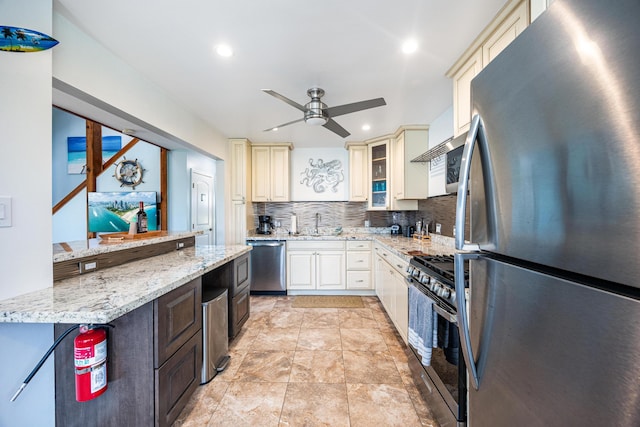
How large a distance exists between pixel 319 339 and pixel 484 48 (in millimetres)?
2754

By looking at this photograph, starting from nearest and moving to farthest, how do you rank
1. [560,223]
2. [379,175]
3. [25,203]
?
[560,223], [25,203], [379,175]

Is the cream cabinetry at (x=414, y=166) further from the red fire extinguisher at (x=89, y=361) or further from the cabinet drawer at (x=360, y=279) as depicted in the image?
A: the red fire extinguisher at (x=89, y=361)

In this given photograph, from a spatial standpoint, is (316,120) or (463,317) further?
(316,120)

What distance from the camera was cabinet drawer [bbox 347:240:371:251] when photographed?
3.91m

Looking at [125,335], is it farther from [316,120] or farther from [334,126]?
[334,126]

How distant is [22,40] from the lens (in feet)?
3.88

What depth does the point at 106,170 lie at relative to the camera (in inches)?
171

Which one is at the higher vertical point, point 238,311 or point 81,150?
point 81,150

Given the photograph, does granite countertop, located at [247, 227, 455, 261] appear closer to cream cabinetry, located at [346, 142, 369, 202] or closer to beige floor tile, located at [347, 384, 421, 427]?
cream cabinetry, located at [346, 142, 369, 202]

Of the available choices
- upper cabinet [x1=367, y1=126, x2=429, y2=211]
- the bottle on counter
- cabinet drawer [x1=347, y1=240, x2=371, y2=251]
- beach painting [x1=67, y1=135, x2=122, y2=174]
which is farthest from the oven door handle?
beach painting [x1=67, y1=135, x2=122, y2=174]

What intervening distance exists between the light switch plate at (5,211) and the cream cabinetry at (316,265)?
9.79 ft

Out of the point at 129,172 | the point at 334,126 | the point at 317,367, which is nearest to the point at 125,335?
the point at 317,367

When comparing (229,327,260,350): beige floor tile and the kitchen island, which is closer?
the kitchen island

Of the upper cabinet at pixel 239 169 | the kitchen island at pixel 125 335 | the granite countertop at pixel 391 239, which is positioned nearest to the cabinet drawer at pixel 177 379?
the kitchen island at pixel 125 335
